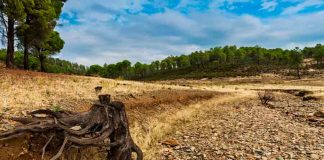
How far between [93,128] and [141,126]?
866cm

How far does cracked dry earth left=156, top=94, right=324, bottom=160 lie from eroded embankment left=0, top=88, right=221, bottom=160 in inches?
36.7

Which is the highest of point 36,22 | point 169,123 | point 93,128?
point 36,22

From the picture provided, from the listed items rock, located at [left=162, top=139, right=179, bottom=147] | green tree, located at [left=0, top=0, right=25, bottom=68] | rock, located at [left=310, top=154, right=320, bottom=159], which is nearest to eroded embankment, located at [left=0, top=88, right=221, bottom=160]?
rock, located at [left=162, top=139, right=179, bottom=147]

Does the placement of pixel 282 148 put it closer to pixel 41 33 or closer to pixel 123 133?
pixel 123 133

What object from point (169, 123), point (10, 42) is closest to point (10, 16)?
point (10, 42)

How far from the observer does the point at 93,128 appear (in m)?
11.1

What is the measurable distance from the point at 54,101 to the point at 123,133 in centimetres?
1152

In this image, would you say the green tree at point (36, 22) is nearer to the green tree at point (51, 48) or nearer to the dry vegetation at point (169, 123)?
the dry vegetation at point (169, 123)

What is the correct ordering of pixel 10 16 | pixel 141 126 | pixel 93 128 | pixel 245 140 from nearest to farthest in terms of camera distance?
1. pixel 93 128
2. pixel 245 140
3. pixel 141 126
4. pixel 10 16

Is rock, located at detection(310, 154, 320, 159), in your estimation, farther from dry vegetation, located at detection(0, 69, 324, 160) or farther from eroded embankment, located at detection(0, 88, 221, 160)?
eroded embankment, located at detection(0, 88, 221, 160)

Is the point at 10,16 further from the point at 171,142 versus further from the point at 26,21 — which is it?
the point at 171,142

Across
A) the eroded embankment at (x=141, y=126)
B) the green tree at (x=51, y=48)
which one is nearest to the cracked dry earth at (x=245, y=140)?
the eroded embankment at (x=141, y=126)

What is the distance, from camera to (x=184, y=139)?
19.2 metres

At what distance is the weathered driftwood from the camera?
993cm
